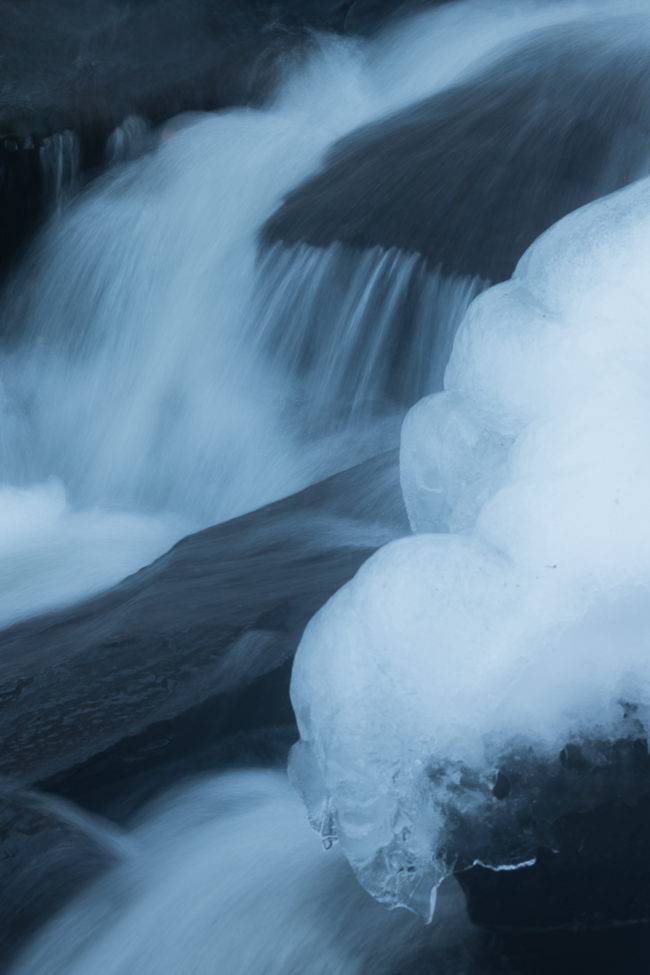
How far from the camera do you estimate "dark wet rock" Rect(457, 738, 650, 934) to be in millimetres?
1572

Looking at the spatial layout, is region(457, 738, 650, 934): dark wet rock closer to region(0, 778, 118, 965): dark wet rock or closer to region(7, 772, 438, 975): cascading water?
region(7, 772, 438, 975): cascading water

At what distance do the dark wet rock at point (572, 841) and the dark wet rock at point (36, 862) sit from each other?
2.42ft

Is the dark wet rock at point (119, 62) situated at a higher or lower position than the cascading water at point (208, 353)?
higher

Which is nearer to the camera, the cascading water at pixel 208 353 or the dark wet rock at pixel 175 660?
the dark wet rock at pixel 175 660

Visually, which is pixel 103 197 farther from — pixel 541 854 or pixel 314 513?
pixel 541 854

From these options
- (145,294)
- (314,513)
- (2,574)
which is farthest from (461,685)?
(145,294)

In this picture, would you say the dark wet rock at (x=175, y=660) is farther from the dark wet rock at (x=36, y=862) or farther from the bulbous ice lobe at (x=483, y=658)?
the bulbous ice lobe at (x=483, y=658)

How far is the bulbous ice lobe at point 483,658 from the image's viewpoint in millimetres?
1566

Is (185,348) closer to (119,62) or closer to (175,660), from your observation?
(119,62)

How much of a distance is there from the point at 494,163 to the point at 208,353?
119 centimetres

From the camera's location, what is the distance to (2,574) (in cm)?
378

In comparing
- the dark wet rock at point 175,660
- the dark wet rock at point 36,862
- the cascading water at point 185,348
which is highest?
the cascading water at point 185,348

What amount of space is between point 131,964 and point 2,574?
1962mm

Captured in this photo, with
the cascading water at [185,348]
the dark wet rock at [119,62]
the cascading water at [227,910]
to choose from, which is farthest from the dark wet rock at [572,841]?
the dark wet rock at [119,62]
